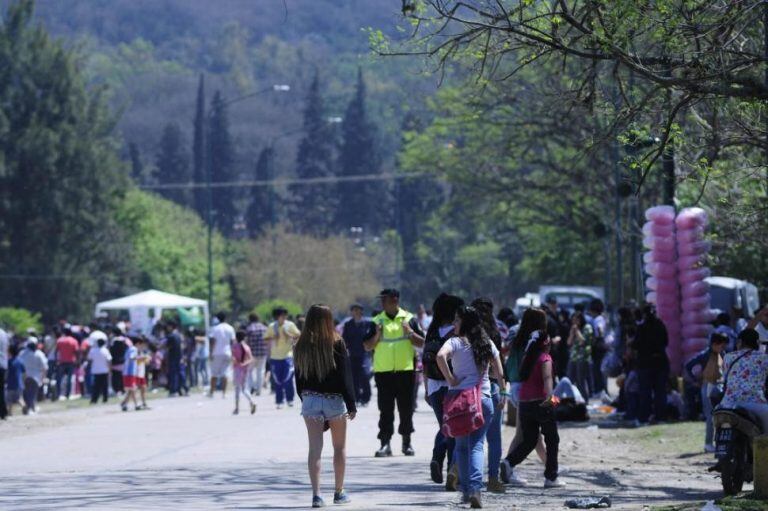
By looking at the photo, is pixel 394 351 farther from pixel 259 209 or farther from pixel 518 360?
pixel 259 209

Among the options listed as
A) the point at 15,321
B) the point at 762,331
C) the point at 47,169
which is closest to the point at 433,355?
the point at 762,331

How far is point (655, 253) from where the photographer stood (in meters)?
25.1

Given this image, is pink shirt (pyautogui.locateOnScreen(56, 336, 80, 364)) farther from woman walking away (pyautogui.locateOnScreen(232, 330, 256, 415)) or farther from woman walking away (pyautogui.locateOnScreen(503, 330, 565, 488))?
woman walking away (pyautogui.locateOnScreen(503, 330, 565, 488))

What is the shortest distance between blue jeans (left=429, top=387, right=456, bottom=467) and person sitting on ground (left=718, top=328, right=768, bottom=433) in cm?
244

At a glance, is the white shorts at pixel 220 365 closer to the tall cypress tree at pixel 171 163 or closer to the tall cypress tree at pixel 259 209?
the tall cypress tree at pixel 259 209

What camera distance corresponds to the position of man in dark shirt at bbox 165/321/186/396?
1451 inches

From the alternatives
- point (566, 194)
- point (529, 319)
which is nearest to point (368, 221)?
point (566, 194)

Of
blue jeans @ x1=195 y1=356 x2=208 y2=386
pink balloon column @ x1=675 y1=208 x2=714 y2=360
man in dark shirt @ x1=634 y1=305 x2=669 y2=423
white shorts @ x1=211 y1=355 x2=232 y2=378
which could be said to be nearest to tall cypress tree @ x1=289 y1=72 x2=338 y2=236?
blue jeans @ x1=195 y1=356 x2=208 y2=386

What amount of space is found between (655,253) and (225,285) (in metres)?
75.1

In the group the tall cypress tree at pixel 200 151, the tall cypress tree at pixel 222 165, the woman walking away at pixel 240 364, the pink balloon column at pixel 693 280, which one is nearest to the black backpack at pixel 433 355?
the pink balloon column at pixel 693 280

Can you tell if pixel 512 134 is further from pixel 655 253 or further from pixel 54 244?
pixel 54 244

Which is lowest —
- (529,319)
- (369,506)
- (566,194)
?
(369,506)

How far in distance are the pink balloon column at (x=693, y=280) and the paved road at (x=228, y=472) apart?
255 centimetres

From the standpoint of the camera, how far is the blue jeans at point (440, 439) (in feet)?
46.3
